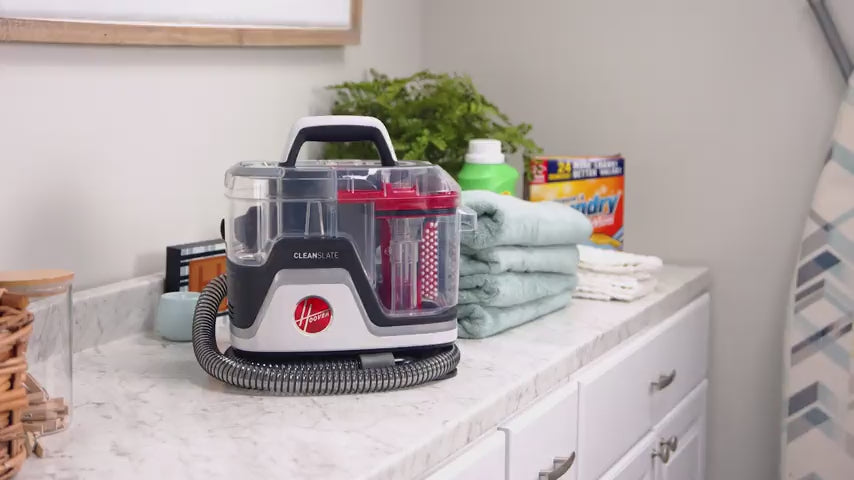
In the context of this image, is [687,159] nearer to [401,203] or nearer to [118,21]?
[401,203]

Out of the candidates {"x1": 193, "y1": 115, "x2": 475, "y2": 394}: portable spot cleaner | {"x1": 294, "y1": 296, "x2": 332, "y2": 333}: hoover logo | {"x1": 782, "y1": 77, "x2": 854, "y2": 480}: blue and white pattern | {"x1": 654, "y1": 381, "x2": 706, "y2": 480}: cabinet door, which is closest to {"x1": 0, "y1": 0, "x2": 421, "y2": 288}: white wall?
{"x1": 193, "y1": 115, "x2": 475, "y2": 394}: portable spot cleaner

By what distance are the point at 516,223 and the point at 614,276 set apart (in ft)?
1.14

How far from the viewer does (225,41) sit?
158cm

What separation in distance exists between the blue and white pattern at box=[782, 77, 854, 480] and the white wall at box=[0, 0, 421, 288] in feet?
3.21

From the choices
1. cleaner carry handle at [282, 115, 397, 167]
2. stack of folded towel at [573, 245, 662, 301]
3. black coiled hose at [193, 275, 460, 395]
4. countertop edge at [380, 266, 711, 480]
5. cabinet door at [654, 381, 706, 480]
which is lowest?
cabinet door at [654, 381, 706, 480]

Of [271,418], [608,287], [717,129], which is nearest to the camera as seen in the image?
[271,418]

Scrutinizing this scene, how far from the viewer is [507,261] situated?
4.69 feet

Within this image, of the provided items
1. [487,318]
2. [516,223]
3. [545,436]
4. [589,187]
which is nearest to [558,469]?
[545,436]

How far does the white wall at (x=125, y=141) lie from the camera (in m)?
1.29

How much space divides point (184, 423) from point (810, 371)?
127 centimetres

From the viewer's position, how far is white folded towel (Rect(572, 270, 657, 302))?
1683mm

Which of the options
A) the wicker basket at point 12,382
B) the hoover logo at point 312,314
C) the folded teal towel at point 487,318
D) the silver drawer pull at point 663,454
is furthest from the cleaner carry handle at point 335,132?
the silver drawer pull at point 663,454

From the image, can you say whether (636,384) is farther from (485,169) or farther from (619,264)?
(485,169)

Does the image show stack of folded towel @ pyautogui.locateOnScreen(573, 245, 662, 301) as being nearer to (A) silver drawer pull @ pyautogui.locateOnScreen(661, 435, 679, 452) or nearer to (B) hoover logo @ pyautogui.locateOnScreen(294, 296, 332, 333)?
(A) silver drawer pull @ pyautogui.locateOnScreen(661, 435, 679, 452)
